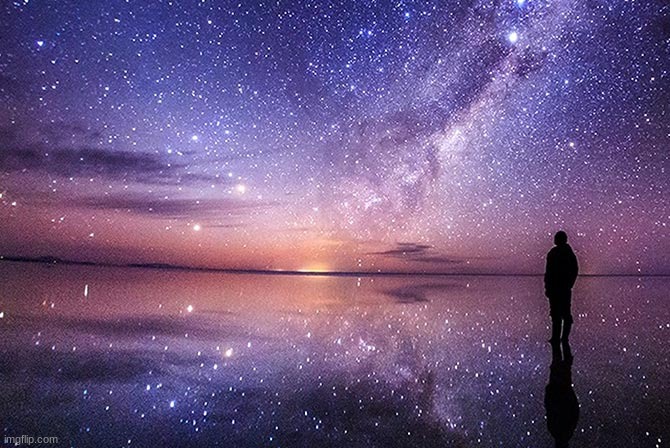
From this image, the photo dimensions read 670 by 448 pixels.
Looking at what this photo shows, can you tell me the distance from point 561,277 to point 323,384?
14.1 ft

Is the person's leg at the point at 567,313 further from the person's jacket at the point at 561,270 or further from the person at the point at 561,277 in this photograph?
the person's jacket at the point at 561,270

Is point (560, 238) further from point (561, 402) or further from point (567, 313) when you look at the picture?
point (561, 402)

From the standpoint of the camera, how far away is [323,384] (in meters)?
5.25

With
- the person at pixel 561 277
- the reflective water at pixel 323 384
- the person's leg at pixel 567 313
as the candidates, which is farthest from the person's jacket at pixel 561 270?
the reflective water at pixel 323 384

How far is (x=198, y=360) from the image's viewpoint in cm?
636

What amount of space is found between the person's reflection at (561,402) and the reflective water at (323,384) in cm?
2

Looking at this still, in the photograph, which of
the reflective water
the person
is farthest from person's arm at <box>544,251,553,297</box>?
the reflective water

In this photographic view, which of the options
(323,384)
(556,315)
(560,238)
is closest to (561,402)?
(323,384)

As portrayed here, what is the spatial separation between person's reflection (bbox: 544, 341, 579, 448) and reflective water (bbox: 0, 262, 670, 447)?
0.07ft

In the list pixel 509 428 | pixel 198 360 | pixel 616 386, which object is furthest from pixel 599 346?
pixel 198 360

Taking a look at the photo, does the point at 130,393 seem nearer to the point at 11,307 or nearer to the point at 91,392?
the point at 91,392

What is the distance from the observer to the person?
700 cm

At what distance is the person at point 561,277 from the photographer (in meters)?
7.00

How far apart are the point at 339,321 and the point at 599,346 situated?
18.1 feet
